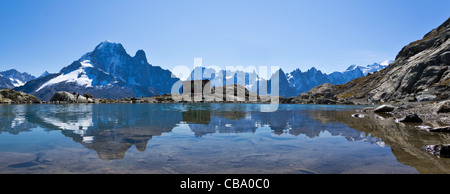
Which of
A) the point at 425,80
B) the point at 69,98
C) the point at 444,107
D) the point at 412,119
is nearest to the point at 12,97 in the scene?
the point at 69,98

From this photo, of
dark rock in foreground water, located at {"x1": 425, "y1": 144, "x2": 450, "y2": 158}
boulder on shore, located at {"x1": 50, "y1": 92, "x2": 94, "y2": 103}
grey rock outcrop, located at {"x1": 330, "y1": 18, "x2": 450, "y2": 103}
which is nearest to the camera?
dark rock in foreground water, located at {"x1": 425, "y1": 144, "x2": 450, "y2": 158}

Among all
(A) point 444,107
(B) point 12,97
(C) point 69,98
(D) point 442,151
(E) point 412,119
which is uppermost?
(B) point 12,97

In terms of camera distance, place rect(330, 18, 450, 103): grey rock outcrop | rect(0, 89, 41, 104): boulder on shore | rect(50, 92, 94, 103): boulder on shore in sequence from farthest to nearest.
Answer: rect(50, 92, 94, 103): boulder on shore < rect(0, 89, 41, 104): boulder on shore < rect(330, 18, 450, 103): grey rock outcrop

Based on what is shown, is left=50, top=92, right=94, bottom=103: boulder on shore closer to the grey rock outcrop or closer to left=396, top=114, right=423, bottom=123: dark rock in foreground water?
left=396, top=114, right=423, bottom=123: dark rock in foreground water

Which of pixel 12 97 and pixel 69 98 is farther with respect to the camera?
pixel 69 98

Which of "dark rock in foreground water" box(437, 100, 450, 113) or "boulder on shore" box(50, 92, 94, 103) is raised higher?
"boulder on shore" box(50, 92, 94, 103)

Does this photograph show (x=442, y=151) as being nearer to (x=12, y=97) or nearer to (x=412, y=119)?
(x=412, y=119)

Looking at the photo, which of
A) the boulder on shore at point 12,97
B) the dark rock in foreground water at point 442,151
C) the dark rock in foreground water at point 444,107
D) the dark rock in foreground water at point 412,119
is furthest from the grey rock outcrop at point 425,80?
the boulder on shore at point 12,97

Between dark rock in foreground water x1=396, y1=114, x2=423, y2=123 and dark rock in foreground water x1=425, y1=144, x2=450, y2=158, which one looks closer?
dark rock in foreground water x1=425, y1=144, x2=450, y2=158

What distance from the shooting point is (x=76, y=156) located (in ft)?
33.0

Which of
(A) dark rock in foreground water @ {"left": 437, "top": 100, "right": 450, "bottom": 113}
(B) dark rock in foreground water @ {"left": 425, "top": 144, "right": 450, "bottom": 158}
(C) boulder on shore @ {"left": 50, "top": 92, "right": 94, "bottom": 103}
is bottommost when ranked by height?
(B) dark rock in foreground water @ {"left": 425, "top": 144, "right": 450, "bottom": 158}

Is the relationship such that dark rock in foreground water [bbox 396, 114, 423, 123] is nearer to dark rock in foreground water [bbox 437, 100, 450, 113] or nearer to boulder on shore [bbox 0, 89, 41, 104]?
dark rock in foreground water [bbox 437, 100, 450, 113]

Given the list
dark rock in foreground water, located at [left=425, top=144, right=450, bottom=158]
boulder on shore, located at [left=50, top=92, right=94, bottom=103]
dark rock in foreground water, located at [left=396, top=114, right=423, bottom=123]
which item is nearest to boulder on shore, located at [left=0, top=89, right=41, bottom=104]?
boulder on shore, located at [left=50, top=92, right=94, bottom=103]

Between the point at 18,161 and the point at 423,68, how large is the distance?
124 m
